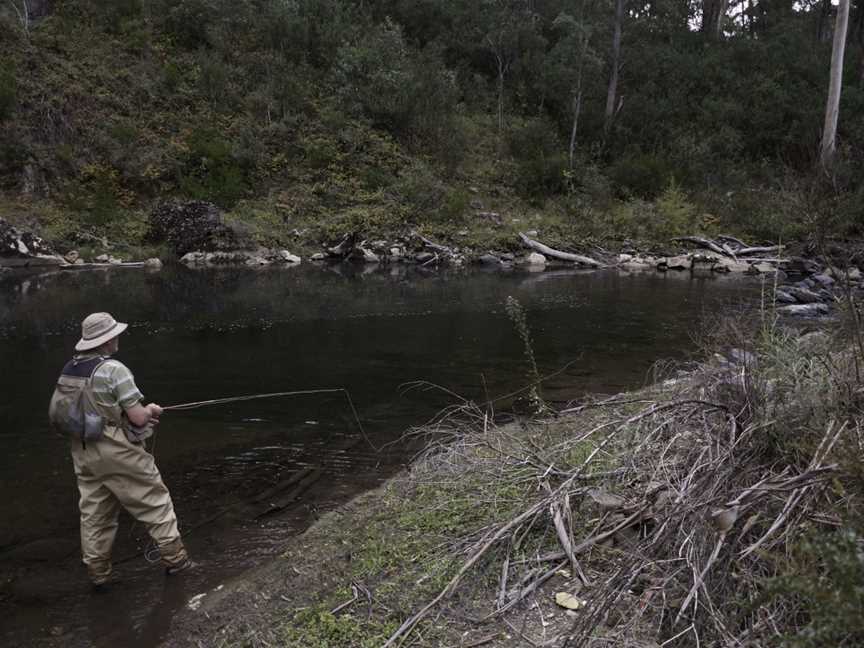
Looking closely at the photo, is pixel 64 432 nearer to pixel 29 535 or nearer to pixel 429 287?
pixel 29 535

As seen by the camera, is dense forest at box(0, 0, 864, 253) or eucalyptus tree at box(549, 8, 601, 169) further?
eucalyptus tree at box(549, 8, 601, 169)

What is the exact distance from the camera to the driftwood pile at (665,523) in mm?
2502

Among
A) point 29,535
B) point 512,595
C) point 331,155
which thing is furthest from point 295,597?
point 331,155

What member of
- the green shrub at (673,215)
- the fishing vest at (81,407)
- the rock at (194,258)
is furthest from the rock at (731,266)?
the fishing vest at (81,407)

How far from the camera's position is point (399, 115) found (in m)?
26.9

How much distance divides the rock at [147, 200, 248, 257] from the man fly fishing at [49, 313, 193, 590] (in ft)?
58.3

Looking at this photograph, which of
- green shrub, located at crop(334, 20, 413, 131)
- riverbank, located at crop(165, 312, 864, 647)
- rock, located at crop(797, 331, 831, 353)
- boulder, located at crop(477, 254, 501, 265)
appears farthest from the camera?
green shrub, located at crop(334, 20, 413, 131)

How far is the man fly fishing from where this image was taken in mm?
3736

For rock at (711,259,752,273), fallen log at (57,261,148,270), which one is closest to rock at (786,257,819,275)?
rock at (711,259,752,273)

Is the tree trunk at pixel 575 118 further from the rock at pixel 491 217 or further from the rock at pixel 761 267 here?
the rock at pixel 761 267

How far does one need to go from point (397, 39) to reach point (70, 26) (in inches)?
512

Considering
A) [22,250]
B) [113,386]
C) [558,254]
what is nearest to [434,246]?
[558,254]

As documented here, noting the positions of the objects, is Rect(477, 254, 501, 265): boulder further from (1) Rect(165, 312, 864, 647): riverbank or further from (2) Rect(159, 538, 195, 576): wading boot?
(2) Rect(159, 538, 195, 576): wading boot

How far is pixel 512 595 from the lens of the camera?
9.71 ft
